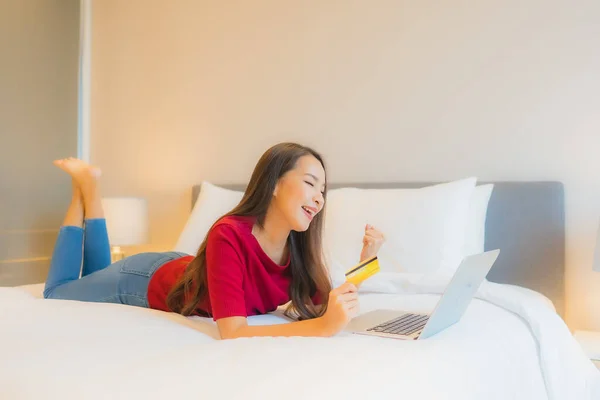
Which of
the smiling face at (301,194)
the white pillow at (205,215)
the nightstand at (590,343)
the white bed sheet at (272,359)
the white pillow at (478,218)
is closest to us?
the white bed sheet at (272,359)

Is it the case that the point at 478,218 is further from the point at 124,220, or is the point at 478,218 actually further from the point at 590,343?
the point at 124,220

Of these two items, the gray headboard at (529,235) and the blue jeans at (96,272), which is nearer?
the blue jeans at (96,272)

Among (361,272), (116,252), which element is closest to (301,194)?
(361,272)

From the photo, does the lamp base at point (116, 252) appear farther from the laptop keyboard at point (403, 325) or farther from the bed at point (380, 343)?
the laptop keyboard at point (403, 325)

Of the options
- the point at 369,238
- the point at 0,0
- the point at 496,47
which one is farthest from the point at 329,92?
the point at 0,0

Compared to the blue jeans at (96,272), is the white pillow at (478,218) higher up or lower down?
higher up

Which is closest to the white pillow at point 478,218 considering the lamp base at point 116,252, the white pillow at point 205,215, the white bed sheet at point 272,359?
the white bed sheet at point 272,359

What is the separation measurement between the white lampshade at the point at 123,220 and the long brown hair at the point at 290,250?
5.50 ft

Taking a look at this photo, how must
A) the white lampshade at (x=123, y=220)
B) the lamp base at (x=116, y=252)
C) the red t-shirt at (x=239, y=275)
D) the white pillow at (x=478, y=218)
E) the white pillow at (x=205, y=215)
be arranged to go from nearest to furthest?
1. the red t-shirt at (x=239, y=275)
2. the white pillow at (x=478, y=218)
3. the white pillow at (x=205, y=215)
4. the white lampshade at (x=123, y=220)
5. the lamp base at (x=116, y=252)

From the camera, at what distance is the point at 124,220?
10.8 ft

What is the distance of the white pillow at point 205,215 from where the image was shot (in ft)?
9.21

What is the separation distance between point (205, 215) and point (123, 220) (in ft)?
2.18

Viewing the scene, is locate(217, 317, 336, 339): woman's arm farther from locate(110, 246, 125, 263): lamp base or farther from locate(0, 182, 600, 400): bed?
locate(110, 246, 125, 263): lamp base

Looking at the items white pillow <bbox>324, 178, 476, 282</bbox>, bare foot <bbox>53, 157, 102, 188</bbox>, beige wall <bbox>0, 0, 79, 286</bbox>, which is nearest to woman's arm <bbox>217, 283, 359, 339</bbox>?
white pillow <bbox>324, 178, 476, 282</bbox>
